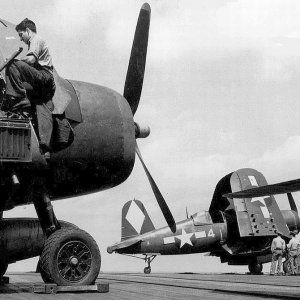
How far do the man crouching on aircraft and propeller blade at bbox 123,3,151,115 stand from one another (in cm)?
159

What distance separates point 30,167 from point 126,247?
57.3 ft

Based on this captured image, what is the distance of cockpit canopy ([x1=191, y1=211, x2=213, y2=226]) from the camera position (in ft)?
74.1

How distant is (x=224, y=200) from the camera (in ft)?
78.9

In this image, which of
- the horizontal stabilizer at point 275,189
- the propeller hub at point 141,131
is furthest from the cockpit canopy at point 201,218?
the horizontal stabilizer at point 275,189

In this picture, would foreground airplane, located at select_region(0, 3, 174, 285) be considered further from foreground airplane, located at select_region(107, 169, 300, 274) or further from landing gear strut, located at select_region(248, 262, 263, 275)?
landing gear strut, located at select_region(248, 262, 263, 275)

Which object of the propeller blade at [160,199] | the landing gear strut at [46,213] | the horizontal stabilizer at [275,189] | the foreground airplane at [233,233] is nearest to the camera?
the horizontal stabilizer at [275,189]

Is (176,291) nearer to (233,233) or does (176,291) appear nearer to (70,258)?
(70,258)

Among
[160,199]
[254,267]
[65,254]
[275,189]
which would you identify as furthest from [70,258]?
[254,267]

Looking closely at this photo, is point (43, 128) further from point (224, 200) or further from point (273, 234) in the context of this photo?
point (224, 200)

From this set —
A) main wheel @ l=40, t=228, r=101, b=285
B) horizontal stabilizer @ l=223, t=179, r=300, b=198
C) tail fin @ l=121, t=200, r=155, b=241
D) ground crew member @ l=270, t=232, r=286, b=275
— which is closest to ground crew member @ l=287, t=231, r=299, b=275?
ground crew member @ l=270, t=232, r=286, b=275

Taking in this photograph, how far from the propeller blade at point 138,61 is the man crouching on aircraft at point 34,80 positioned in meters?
1.59

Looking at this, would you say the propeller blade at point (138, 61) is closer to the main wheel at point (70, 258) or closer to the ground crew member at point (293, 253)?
the main wheel at point (70, 258)

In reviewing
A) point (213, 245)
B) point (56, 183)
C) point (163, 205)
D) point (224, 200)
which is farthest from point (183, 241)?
point (56, 183)

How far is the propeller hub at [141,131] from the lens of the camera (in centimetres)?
719
